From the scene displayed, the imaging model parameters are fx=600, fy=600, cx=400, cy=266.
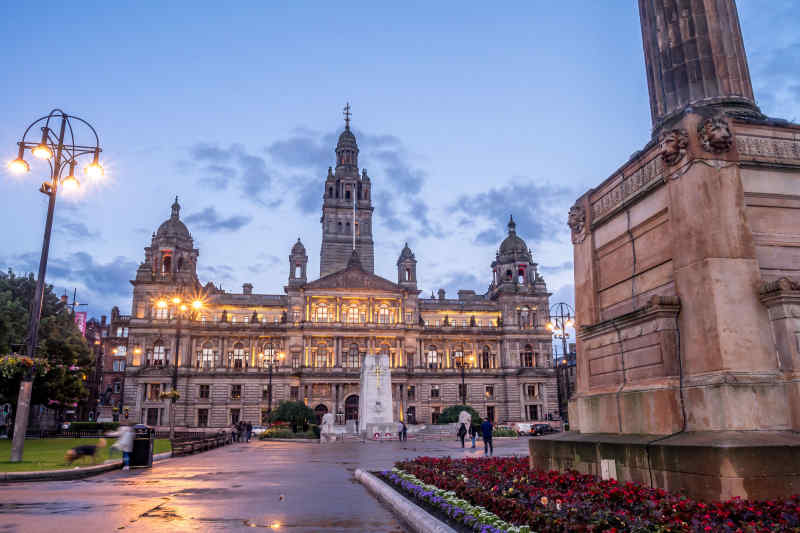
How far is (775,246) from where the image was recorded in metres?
7.71

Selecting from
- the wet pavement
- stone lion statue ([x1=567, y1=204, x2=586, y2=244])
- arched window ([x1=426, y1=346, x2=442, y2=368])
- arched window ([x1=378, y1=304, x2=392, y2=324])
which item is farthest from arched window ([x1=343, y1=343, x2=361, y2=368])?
stone lion statue ([x1=567, y1=204, x2=586, y2=244])

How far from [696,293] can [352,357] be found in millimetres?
72394

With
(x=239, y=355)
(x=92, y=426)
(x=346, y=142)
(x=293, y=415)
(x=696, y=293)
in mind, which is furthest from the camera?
(x=346, y=142)

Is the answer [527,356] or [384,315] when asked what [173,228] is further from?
[527,356]

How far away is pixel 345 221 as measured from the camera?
316ft

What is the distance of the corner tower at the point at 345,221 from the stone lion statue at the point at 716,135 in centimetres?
8589

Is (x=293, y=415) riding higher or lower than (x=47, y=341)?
lower

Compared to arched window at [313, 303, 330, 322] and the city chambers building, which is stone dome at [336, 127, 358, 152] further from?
arched window at [313, 303, 330, 322]

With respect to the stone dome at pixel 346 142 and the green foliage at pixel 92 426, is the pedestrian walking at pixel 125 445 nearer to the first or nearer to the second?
the green foliage at pixel 92 426

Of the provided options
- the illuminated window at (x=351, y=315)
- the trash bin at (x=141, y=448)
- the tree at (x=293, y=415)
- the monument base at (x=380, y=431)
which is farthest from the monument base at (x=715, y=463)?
the illuminated window at (x=351, y=315)

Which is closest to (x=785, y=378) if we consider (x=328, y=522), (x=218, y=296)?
(x=328, y=522)

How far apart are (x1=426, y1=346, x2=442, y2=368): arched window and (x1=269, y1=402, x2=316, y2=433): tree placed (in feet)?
93.7

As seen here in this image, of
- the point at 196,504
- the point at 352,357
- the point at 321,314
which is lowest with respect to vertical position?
the point at 196,504

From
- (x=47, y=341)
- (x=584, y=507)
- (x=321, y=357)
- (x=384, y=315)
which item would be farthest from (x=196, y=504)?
(x=384, y=315)
